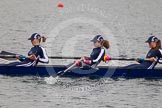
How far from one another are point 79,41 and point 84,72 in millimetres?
20553

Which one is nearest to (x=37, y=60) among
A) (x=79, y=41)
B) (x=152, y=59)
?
(x=152, y=59)

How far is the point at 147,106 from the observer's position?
97.6ft

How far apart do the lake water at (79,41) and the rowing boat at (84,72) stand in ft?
1.63

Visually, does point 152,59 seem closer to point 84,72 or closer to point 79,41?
point 84,72

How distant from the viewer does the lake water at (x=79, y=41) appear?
30656 mm

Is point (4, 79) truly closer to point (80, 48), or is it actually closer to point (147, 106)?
point (147, 106)

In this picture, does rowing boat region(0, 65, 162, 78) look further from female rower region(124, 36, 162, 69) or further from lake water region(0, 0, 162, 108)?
lake water region(0, 0, 162, 108)

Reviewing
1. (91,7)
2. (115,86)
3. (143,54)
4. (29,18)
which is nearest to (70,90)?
(115,86)

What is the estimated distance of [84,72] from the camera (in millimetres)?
34812

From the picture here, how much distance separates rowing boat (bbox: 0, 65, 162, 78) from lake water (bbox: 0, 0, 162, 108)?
0.50 meters

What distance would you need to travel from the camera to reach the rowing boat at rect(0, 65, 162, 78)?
113 ft

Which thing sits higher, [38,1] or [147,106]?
[38,1]

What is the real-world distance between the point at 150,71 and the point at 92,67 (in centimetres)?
332

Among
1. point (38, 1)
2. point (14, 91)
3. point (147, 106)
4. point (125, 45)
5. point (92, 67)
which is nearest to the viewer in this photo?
point (147, 106)
